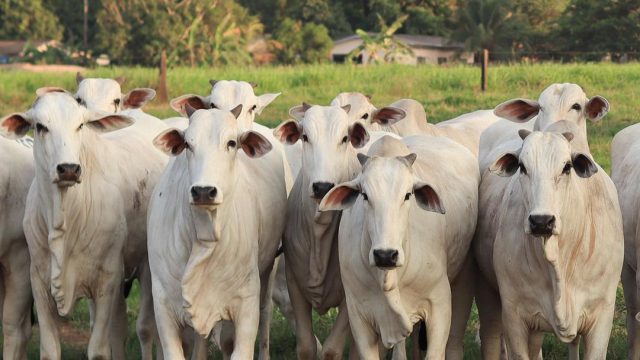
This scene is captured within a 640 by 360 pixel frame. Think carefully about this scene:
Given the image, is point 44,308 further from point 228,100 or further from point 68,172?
point 228,100

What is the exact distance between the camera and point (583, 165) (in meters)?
6.39

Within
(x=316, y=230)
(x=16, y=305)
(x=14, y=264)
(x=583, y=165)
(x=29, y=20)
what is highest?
(x=583, y=165)

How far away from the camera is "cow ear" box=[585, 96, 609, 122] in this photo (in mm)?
8125

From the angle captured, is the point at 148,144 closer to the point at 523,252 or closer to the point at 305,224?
the point at 305,224

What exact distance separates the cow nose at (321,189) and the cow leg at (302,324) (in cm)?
87

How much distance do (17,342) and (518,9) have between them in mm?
42237

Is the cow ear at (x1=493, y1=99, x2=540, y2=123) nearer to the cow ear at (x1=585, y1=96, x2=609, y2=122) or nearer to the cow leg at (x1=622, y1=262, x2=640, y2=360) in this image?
the cow ear at (x1=585, y1=96, x2=609, y2=122)

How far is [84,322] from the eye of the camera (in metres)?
9.78

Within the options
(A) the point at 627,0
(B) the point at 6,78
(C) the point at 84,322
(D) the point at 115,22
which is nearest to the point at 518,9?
(A) the point at 627,0

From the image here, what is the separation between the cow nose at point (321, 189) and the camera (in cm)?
693

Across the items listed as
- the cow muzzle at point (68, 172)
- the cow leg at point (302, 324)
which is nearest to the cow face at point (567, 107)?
the cow leg at point (302, 324)

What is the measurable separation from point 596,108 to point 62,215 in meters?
3.43

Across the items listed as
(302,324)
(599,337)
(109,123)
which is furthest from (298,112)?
(599,337)

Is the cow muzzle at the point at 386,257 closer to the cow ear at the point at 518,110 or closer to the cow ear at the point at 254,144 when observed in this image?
the cow ear at the point at 254,144
